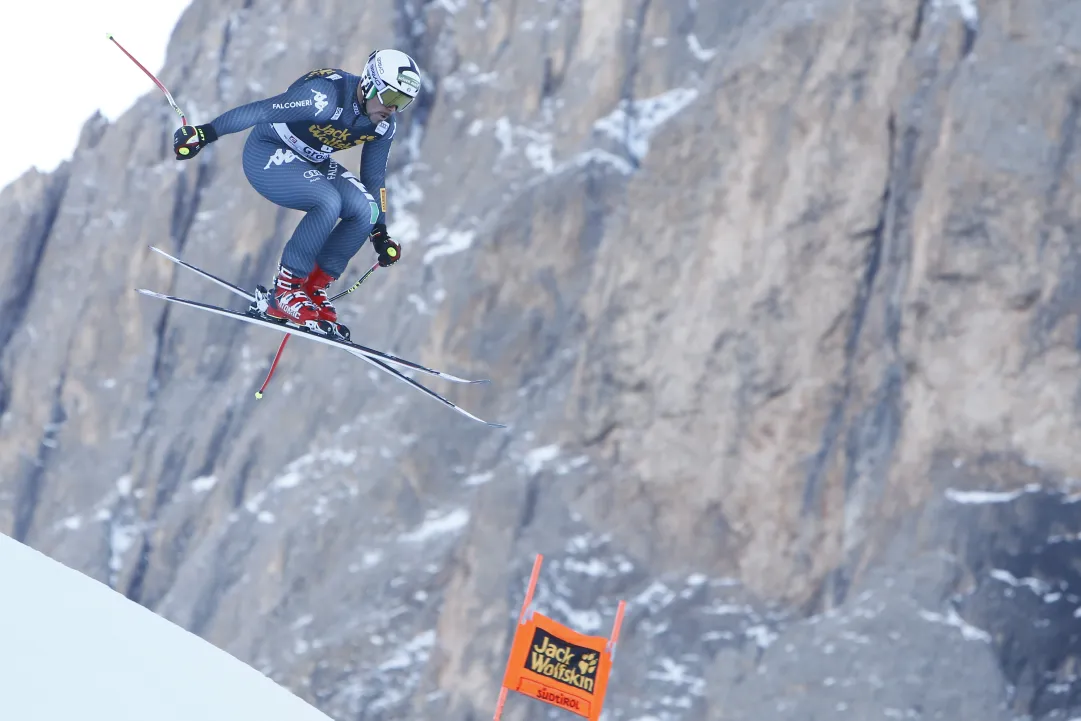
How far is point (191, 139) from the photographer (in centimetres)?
1108

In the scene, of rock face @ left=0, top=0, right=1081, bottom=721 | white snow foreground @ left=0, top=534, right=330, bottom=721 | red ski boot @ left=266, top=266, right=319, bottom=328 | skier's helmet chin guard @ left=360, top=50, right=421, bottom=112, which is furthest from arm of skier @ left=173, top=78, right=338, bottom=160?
rock face @ left=0, top=0, right=1081, bottom=721

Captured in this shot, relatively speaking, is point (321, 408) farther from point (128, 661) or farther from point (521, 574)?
point (128, 661)

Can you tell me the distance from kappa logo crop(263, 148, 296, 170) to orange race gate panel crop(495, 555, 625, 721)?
225 inches

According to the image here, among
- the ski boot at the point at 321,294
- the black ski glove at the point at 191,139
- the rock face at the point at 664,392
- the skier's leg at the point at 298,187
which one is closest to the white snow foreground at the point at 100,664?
the black ski glove at the point at 191,139

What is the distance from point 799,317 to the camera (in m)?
35.2

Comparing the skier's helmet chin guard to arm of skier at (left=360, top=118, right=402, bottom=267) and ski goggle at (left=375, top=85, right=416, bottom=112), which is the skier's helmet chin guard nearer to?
ski goggle at (left=375, top=85, right=416, bottom=112)

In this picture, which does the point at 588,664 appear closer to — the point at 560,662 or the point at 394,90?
the point at 560,662

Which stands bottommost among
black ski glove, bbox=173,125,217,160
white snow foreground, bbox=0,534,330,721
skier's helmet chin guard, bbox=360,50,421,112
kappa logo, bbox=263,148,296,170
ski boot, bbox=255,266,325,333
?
white snow foreground, bbox=0,534,330,721

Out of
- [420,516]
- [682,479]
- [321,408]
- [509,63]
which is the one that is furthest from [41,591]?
[509,63]

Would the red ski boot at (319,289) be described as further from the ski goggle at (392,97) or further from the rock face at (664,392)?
the rock face at (664,392)

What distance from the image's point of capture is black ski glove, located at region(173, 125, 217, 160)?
1106 cm

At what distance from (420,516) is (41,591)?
31152mm

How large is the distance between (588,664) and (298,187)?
Result: 271 inches

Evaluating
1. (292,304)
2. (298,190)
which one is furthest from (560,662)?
(298,190)
